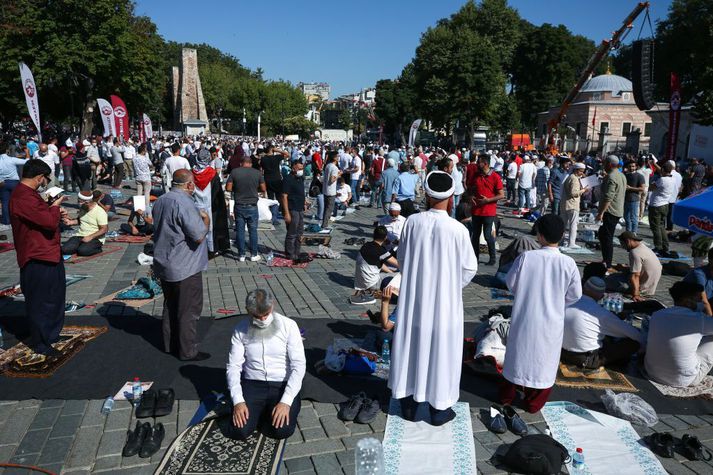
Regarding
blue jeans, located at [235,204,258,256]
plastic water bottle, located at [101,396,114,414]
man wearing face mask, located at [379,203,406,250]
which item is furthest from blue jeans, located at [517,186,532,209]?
plastic water bottle, located at [101,396,114,414]

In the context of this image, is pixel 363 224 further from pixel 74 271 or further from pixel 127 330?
pixel 127 330

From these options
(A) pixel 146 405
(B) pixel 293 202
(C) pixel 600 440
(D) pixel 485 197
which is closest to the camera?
(C) pixel 600 440

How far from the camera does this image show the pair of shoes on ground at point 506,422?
4152mm

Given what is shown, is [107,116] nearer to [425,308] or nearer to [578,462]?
[425,308]

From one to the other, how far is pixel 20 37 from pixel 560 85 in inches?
2107

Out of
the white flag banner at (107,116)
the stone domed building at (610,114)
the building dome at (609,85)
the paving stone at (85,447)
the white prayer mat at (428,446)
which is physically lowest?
the paving stone at (85,447)

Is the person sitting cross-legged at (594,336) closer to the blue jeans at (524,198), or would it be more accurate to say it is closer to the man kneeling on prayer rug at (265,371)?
the man kneeling on prayer rug at (265,371)

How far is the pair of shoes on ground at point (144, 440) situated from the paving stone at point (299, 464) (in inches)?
40.2

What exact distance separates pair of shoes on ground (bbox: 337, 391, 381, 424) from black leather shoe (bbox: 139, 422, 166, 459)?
1424 millimetres

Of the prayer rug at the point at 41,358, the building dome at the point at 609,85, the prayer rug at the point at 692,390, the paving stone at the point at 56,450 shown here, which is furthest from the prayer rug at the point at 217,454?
the building dome at the point at 609,85

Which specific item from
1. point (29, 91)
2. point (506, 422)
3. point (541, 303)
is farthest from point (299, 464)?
point (29, 91)

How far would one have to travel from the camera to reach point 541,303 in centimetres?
425

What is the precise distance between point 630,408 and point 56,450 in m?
4.66

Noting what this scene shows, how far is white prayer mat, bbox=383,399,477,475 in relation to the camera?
146 inches
